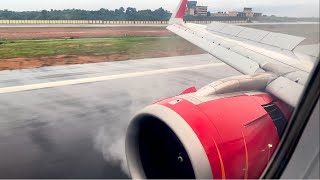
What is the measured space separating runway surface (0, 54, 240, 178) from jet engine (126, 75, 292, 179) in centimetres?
160

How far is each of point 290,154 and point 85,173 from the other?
3498 millimetres

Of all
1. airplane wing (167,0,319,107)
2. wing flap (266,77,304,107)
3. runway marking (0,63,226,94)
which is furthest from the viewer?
runway marking (0,63,226,94)

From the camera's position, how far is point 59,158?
4945 millimetres

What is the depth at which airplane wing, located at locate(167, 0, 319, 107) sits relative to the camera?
2867mm

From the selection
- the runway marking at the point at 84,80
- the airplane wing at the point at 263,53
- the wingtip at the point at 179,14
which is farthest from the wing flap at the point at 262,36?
the runway marking at the point at 84,80

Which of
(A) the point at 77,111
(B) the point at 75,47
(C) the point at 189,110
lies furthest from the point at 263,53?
(B) the point at 75,47

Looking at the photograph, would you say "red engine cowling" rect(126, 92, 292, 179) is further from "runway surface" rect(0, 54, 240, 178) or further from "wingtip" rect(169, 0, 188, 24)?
"wingtip" rect(169, 0, 188, 24)

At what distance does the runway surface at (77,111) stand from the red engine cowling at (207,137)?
1575 millimetres

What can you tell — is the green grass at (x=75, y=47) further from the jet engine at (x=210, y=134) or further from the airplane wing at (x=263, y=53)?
the jet engine at (x=210, y=134)

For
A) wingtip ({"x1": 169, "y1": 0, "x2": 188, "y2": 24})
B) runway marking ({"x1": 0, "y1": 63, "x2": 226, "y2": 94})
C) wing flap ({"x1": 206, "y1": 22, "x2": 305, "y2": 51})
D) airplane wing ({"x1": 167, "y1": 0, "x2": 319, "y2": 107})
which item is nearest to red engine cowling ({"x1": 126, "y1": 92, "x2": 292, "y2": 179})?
airplane wing ({"x1": 167, "y1": 0, "x2": 319, "y2": 107})

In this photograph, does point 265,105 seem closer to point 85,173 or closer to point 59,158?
point 85,173

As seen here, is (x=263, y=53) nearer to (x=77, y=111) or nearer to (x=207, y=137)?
(x=207, y=137)

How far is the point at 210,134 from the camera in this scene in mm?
2461

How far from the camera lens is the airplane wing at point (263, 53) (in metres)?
2.87
